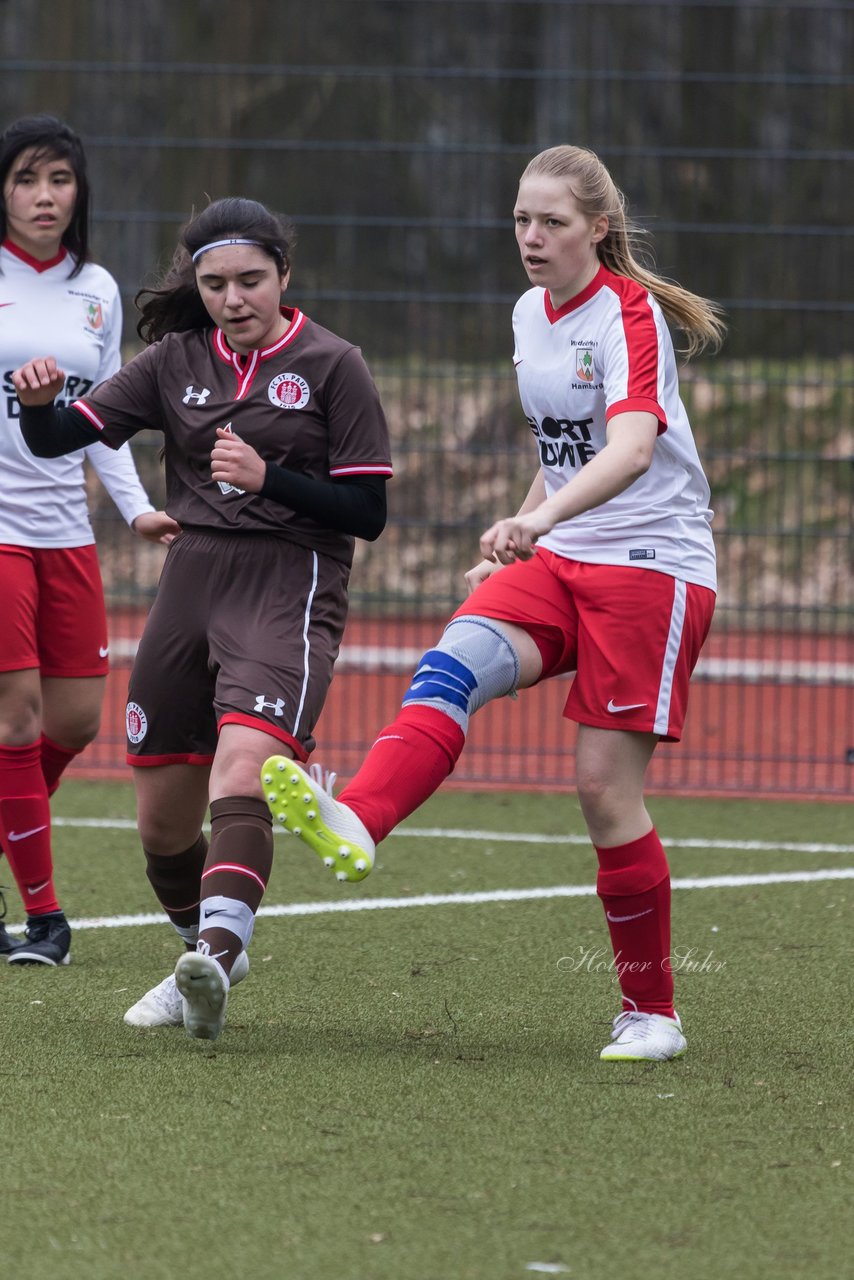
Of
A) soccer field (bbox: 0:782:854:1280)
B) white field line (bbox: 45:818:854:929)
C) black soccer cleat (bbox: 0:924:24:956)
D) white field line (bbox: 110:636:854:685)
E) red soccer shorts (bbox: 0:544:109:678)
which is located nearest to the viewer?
soccer field (bbox: 0:782:854:1280)

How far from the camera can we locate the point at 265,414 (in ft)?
13.8

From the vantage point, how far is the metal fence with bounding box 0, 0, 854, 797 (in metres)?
8.66

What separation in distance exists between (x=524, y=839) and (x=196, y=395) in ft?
11.8

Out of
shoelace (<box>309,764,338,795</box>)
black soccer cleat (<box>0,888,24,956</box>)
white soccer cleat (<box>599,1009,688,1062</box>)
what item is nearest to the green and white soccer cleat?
shoelace (<box>309,764,338,795</box>)

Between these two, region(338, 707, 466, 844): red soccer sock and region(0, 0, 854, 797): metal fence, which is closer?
region(338, 707, 466, 844): red soccer sock

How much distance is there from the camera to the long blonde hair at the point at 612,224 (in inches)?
161

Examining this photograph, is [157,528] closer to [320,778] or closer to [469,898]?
[320,778]

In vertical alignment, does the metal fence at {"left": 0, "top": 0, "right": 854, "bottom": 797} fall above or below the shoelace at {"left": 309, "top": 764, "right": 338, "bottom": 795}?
above

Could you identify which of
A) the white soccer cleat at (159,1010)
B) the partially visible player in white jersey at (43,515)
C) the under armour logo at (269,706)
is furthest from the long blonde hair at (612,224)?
the white soccer cleat at (159,1010)

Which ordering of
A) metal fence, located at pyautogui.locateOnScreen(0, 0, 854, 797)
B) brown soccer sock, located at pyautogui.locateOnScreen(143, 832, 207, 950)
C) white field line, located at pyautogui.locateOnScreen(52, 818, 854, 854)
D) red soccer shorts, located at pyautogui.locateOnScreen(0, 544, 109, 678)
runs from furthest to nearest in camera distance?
metal fence, located at pyautogui.locateOnScreen(0, 0, 854, 797)
white field line, located at pyautogui.locateOnScreen(52, 818, 854, 854)
red soccer shorts, located at pyautogui.locateOnScreen(0, 544, 109, 678)
brown soccer sock, located at pyautogui.locateOnScreen(143, 832, 207, 950)

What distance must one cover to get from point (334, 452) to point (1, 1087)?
154 cm

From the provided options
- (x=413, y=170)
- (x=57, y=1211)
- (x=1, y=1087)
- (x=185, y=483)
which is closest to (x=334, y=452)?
(x=185, y=483)

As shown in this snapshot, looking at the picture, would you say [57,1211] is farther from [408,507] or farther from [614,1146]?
[408,507]

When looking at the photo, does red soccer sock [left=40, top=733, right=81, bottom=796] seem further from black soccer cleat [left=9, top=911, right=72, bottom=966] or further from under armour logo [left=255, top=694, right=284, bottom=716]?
under armour logo [left=255, top=694, right=284, bottom=716]
